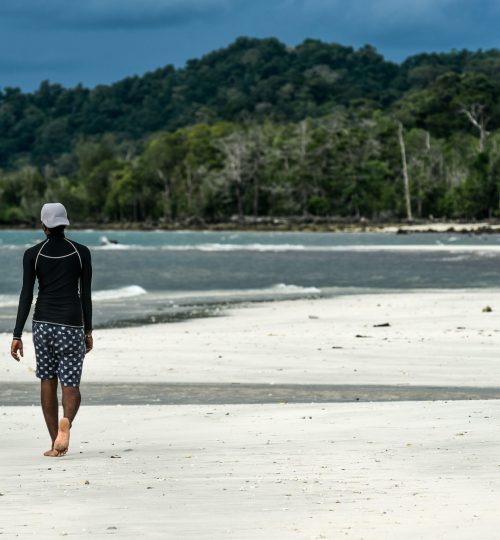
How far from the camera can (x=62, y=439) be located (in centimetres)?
910

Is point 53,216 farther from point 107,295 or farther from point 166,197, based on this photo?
point 166,197

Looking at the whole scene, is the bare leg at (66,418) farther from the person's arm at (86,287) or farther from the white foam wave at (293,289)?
the white foam wave at (293,289)

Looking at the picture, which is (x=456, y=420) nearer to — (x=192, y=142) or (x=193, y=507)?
(x=193, y=507)

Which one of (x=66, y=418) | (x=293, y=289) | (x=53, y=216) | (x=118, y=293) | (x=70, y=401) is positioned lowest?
(x=293, y=289)

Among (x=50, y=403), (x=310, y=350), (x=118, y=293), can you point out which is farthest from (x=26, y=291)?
(x=118, y=293)

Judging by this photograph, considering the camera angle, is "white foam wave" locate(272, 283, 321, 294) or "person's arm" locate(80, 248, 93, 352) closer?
"person's arm" locate(80, 248, 93, 352)

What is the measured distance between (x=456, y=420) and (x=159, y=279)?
1556 inches

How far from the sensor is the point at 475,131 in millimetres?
182125

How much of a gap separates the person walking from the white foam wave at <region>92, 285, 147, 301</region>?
1033 inches

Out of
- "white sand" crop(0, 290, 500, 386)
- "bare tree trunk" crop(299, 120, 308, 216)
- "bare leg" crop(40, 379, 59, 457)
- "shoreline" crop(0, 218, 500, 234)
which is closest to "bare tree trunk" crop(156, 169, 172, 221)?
"shoreline" crop(0, 218, 500, 234)

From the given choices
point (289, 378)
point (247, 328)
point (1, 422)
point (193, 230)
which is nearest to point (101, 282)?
point (247, 328)

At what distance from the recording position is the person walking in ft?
29.8

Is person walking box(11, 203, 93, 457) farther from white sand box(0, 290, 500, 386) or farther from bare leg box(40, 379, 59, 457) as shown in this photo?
white sand box(0, 290, 500, 386)

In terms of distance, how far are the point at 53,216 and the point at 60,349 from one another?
3.24 feet
